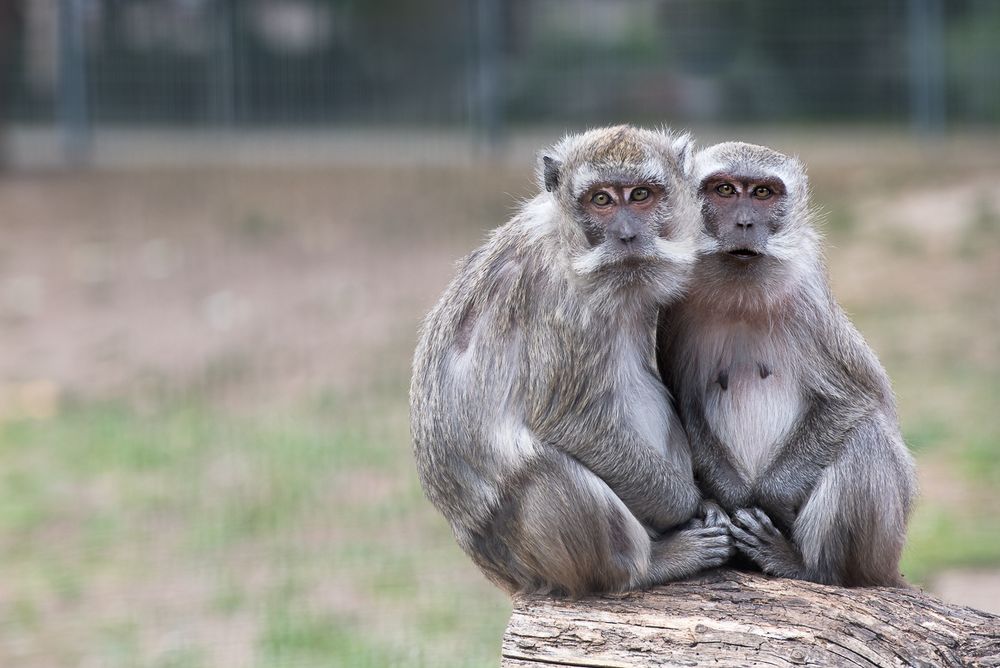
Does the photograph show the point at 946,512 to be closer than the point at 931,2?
Yes

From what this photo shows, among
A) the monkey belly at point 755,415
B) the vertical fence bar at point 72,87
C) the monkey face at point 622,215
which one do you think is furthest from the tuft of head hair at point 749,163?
the vertical fence bar at point 72,87

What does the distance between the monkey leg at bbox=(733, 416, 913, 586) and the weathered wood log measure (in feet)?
0.50

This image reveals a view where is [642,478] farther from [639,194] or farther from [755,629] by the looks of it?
[639,194]

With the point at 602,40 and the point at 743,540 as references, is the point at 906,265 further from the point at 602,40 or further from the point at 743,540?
the point at 743,540

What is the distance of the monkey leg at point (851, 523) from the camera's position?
18.1ft

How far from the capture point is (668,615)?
532 centimetres

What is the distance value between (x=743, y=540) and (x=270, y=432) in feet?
29.5

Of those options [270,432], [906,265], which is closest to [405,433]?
[270,432]

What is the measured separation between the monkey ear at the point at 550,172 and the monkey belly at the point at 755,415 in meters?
1.14

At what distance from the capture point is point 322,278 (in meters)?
18.4

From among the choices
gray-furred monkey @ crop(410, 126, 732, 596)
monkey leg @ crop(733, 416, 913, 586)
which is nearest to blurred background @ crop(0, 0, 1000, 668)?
gray-furred monkey @ crop(410, 126, 732, 596)

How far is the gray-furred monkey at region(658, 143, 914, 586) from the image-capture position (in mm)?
5551

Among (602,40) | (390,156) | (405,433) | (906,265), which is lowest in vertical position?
(405,433)

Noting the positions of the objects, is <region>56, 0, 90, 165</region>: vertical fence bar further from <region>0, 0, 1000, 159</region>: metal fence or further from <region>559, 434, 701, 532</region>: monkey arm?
<region>559, 434, 701, 532</region>: monkey arm
